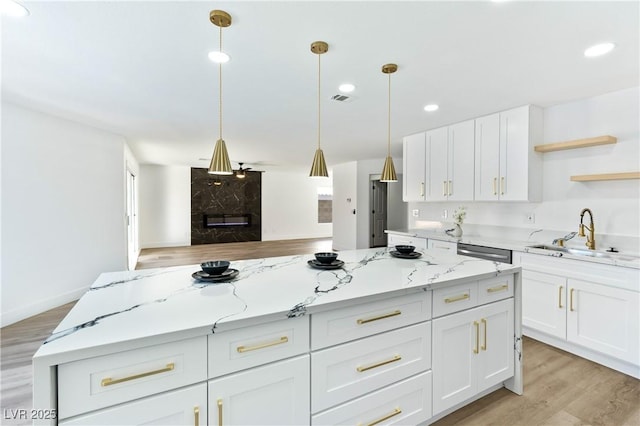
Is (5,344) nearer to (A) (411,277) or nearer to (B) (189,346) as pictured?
(B) (189,346)

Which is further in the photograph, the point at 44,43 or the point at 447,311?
the point at 44,43

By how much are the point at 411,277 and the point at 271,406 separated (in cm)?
100

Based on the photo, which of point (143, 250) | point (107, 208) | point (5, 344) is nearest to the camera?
point (5, 344)

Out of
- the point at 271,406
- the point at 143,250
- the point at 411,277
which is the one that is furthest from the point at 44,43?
the point at 143,250

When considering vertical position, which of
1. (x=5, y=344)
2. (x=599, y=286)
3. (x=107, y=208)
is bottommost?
(x=5, y=344)

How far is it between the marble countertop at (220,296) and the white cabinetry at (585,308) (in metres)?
0.98

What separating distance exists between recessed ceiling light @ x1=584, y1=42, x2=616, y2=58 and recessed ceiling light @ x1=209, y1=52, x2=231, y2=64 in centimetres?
254

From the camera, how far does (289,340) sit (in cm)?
127

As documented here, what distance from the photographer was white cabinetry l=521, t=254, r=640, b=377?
7.44 ft

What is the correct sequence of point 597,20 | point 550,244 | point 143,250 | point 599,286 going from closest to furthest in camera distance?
point 597,20, point 599,286, point 550,244, point 143,250

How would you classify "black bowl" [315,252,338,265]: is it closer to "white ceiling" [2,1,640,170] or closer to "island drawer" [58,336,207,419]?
"island drawer" [58,336,207,419]

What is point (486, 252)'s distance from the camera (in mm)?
3211

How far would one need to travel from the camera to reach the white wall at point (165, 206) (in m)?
8.21

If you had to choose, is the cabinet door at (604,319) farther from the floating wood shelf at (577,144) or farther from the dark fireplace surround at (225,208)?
the dark fireplace surround at (225,208)
